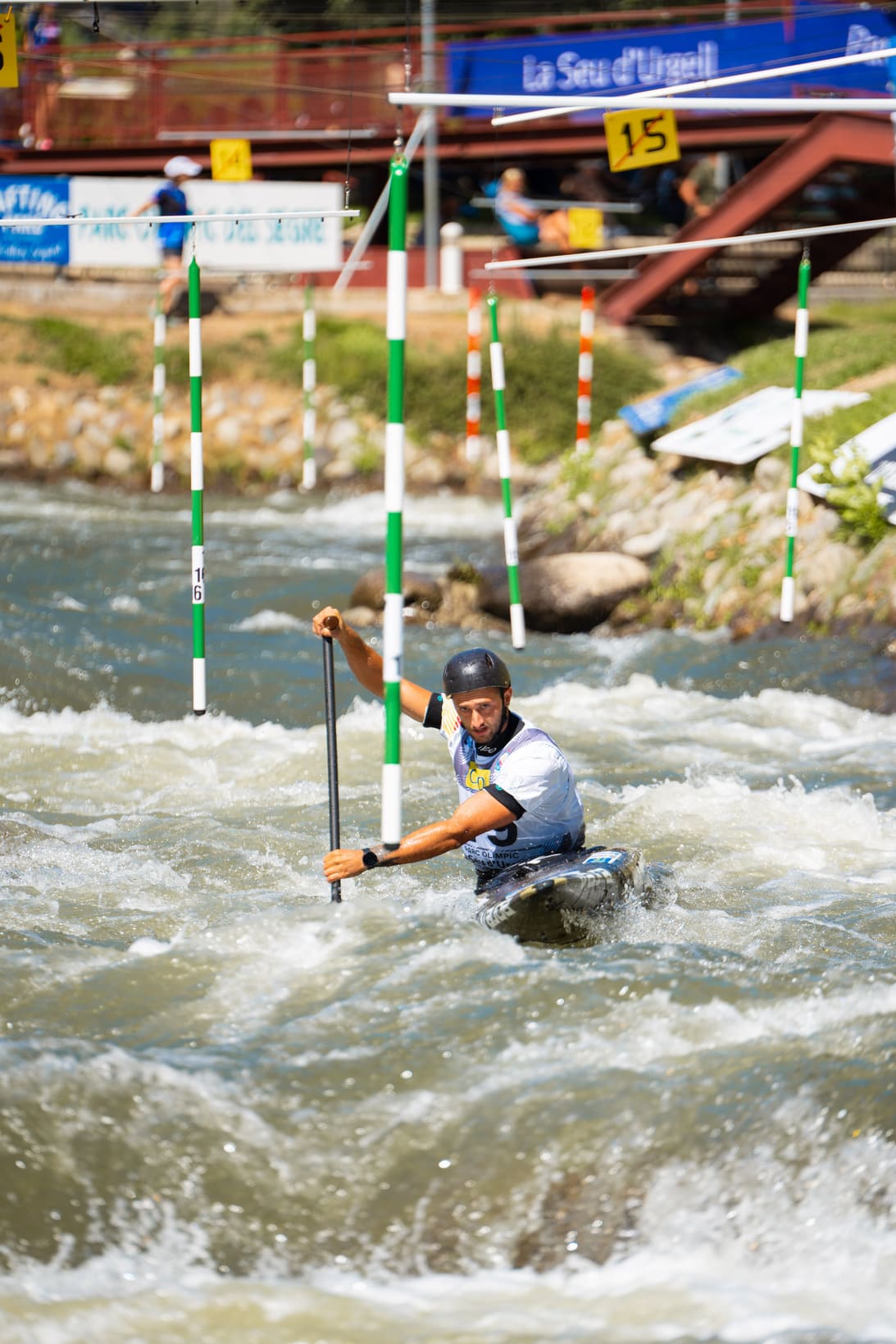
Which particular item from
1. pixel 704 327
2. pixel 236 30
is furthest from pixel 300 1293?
pixel 704 327

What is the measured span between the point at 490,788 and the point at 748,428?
8.31m

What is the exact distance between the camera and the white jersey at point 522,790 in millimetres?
5422

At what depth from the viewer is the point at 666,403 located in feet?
48.2

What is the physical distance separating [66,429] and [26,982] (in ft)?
46.1

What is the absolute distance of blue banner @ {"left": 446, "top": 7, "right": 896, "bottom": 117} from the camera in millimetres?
15070

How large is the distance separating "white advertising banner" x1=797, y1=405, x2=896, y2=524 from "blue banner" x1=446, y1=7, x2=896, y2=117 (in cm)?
476

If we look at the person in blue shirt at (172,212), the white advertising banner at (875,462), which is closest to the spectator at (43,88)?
the person in blue shirt at (172,212)

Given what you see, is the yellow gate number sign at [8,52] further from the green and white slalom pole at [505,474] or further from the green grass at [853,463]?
the green grass at [853,463]

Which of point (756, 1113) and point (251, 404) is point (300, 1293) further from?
point (251, 404)

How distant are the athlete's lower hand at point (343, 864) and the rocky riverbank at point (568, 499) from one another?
5.88 meters

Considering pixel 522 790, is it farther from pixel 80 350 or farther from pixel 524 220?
pixel 80 350

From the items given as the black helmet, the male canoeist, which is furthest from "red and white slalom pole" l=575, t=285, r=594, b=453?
the black helmet

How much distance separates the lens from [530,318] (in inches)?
717

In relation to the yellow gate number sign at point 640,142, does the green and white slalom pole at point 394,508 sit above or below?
below
